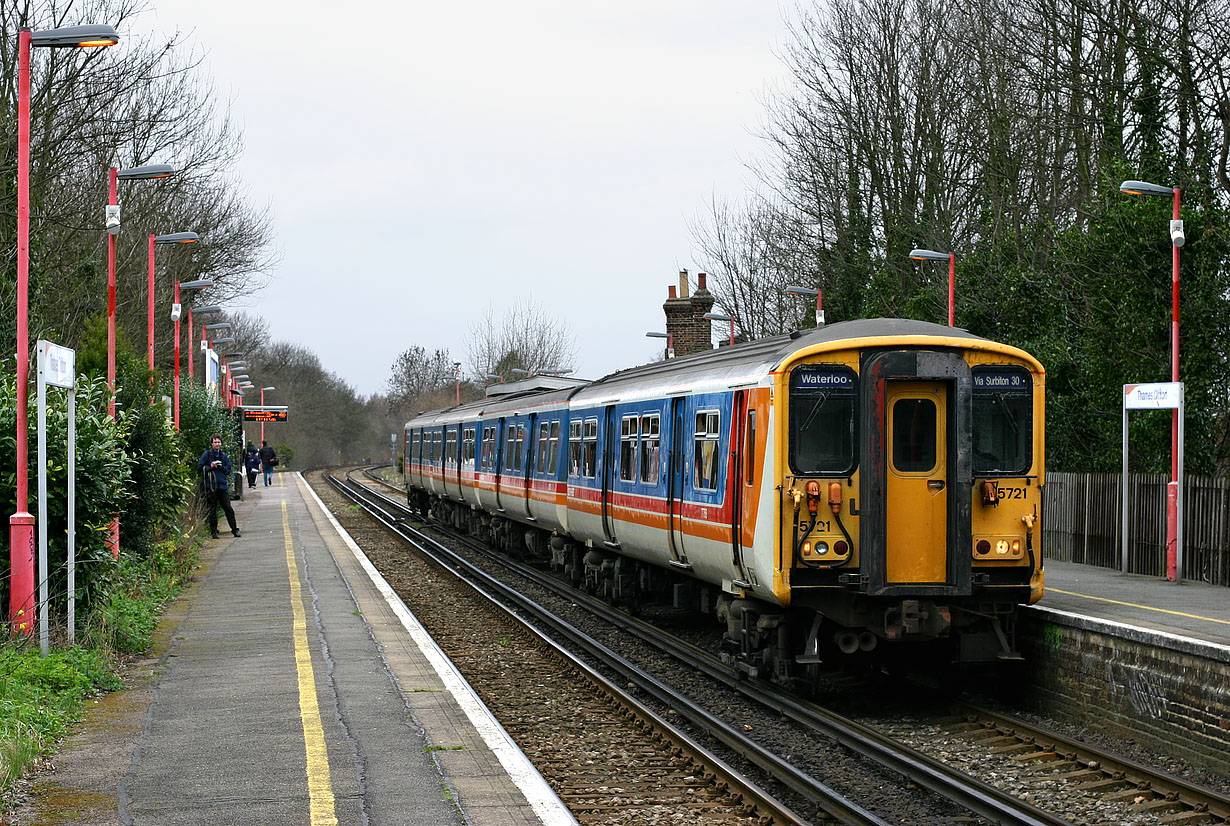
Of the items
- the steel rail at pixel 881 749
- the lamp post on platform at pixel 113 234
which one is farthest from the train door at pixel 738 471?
the lamp post on platform at pixel 113 234

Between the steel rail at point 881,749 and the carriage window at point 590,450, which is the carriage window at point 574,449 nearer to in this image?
the carriage window at point 590,450

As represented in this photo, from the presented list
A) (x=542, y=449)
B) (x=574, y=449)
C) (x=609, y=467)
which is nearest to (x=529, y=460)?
(x=542, y=449)

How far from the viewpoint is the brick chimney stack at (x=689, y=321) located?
130 feet

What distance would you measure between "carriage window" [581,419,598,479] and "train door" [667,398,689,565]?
360 cm

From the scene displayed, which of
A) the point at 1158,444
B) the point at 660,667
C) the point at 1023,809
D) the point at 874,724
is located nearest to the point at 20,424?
the point at 660,667

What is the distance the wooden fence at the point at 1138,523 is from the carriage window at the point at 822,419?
659 cm

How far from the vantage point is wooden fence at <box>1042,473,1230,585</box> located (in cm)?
1741

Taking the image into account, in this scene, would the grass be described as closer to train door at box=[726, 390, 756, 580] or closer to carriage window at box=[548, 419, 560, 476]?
train door at box=[726, 390, 756, 580]

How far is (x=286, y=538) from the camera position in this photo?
27.2 metres

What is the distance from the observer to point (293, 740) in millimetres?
8680

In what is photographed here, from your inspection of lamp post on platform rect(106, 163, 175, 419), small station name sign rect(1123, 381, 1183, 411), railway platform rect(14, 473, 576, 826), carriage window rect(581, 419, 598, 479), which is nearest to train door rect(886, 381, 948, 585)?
railway platform rect(14, 473, 576, 826)

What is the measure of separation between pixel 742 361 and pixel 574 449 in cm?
693

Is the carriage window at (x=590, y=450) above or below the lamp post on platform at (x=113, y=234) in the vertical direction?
below

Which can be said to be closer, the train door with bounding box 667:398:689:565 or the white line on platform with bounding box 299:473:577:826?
the white line on platform with bounding box 299:473:577:826
